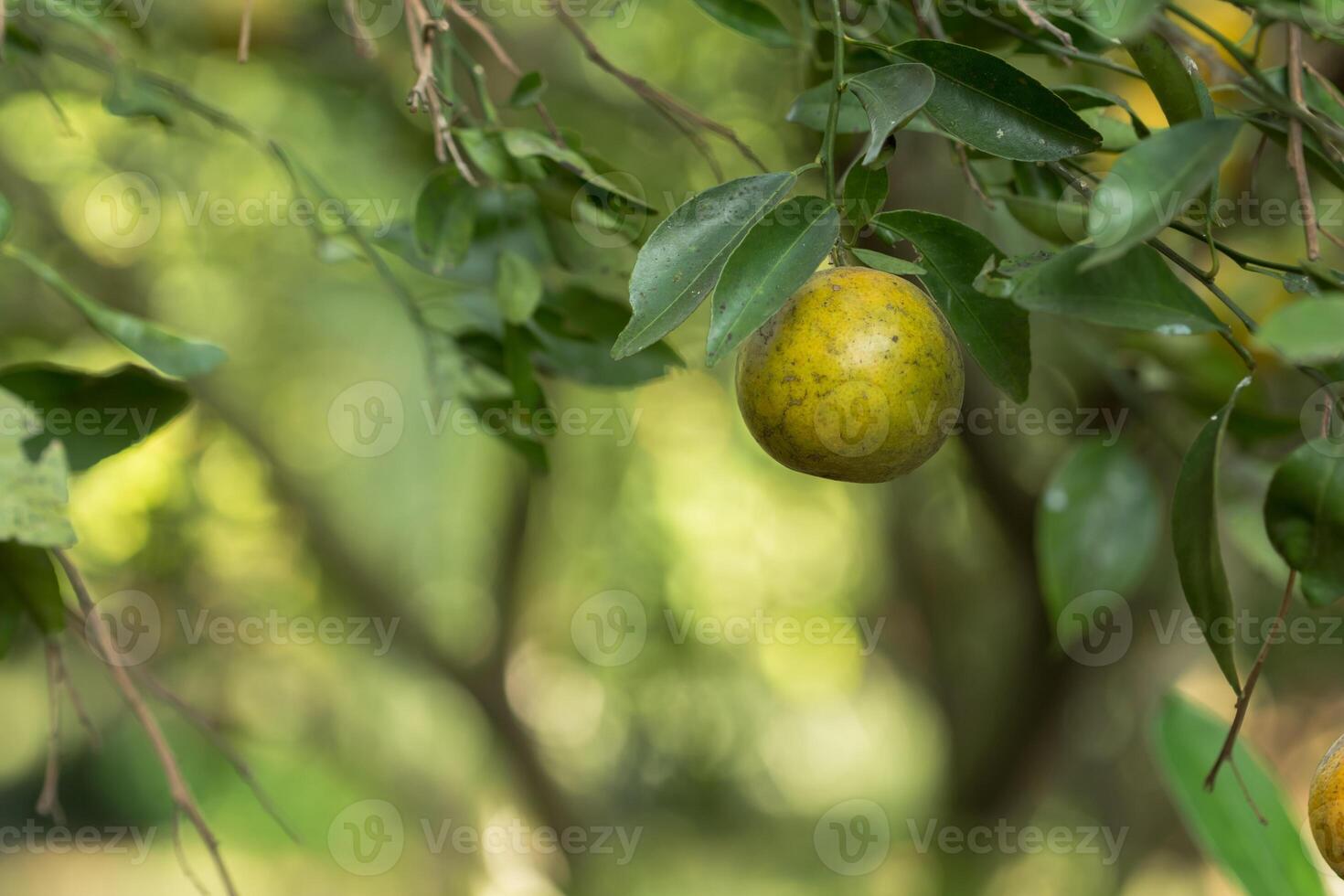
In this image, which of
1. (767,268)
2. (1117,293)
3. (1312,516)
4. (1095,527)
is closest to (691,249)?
(767,268)

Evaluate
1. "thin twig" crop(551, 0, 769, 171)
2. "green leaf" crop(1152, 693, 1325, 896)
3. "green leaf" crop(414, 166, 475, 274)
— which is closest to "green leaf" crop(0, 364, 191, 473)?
"green leaf" crop(414, 166, 475, 274)

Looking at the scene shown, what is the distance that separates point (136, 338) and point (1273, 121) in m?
0.52

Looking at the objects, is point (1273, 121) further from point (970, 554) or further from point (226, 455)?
point (226, 455)

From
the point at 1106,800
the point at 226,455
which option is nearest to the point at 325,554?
the point at 226,455

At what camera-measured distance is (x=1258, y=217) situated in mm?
1032

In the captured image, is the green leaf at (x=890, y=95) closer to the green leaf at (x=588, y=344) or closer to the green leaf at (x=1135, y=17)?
the green leaf at (x=1135, y=17)

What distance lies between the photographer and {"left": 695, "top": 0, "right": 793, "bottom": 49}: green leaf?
0.62m

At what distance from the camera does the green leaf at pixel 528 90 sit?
0.61 metres

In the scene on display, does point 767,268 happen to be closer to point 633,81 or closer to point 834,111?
point 834,111

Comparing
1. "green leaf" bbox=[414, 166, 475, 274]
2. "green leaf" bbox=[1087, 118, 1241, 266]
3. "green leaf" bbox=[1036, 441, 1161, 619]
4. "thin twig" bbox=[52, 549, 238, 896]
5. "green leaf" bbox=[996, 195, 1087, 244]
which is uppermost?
"green leaf" bbox=[1087, 118, 1241, 266]

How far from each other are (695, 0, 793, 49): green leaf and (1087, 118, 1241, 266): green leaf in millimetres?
329

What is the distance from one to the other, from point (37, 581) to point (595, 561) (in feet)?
5.94

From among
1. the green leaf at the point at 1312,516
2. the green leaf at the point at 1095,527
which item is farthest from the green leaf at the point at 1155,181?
the green leaf at the point at 1095,527

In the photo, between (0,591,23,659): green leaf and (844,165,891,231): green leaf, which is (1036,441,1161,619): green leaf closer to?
(844,165,891,231): green leaf
